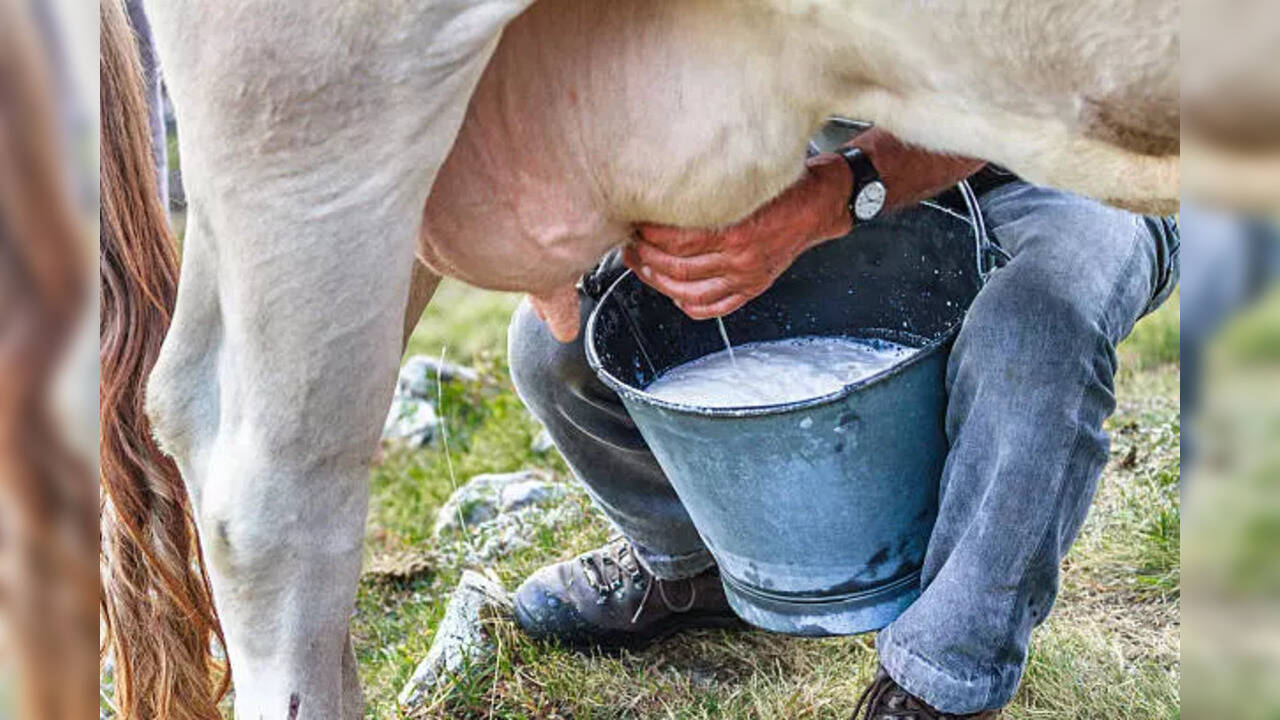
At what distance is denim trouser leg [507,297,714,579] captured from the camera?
2.18 meters

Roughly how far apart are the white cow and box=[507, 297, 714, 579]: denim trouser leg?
1.82ft

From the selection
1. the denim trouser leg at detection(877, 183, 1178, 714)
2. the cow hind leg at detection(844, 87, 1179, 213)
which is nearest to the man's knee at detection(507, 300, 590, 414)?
the denim trouser leg at detection(877, 183, 1178, 714)

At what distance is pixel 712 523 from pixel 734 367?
273 mm

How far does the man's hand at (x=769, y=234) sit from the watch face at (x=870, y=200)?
15mm

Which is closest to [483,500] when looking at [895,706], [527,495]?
[527,495]

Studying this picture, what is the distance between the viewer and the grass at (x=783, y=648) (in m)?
2.13

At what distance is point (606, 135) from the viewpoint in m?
1.49

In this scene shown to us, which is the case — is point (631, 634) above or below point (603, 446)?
below

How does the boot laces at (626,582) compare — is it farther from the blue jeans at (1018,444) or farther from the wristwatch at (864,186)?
the wristwatch at (864,186)

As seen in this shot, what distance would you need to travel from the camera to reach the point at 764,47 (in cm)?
138

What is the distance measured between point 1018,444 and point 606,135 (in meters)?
0.62

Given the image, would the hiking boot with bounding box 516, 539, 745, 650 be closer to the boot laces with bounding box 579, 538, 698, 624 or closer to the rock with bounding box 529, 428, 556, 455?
the boot laces with bounding box 579, 538, 698, 624

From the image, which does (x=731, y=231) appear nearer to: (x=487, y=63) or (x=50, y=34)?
(x=487, y=63)

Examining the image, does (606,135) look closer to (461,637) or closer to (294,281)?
(294,281)
